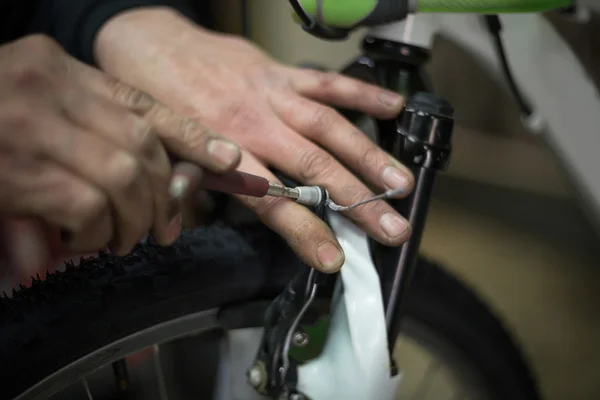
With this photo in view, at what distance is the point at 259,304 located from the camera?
406mm

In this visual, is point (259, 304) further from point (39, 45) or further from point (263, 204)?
point (39, 45)

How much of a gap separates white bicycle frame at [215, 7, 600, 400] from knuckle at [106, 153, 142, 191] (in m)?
0.16

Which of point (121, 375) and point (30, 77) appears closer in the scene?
point (30, 77)

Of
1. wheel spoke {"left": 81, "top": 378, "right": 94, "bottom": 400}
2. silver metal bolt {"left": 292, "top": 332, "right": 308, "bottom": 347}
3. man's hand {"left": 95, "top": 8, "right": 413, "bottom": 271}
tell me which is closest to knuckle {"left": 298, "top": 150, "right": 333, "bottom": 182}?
man's hand {"left": 95, "top": 8, "right": 413, "bottom": 271}

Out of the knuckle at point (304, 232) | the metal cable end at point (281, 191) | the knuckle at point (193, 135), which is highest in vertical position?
the knuckle at point (193, 135)

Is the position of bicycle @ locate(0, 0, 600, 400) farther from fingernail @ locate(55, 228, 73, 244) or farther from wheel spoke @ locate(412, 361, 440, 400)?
wheel spoke @ locate(412, 361, 440, 400)

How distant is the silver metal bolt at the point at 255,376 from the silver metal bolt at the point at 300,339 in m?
0.03

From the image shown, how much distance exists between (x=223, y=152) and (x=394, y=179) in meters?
0.14

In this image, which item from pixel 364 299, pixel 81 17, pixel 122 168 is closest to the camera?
pixel 122 168

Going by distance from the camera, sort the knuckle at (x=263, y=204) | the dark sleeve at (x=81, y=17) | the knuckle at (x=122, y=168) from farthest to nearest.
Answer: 1. the dark sleeve at (x=81, y=17)
2. the knuckle at (x=263, y=204)
3. the knuckle at (x=122, y=168)


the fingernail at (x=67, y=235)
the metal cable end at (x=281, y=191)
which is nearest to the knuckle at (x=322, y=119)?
the metal cable end at (x=281, y=191)

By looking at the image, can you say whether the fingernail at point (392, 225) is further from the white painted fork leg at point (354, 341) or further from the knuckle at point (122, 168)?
the knuckle at point (122, 168)

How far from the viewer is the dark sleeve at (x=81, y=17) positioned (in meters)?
0.53

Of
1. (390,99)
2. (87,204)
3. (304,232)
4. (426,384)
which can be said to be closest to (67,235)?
(87,204)
